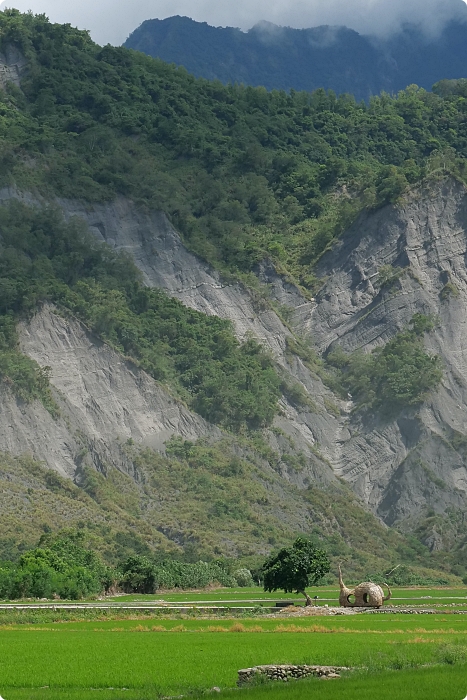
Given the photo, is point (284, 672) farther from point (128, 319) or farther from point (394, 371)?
point (394, 371)

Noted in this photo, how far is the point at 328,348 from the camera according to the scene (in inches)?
5359

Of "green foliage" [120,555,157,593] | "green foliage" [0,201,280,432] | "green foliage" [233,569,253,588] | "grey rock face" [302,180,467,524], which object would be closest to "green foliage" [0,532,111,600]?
"green foliage" [120,555,157,593]

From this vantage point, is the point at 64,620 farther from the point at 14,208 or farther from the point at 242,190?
the point at 242,190

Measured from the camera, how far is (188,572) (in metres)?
80.2

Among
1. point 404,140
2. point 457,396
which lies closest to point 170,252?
point 457,396

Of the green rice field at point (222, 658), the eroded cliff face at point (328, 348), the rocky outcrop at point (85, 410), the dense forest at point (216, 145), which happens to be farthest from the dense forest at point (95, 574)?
the dense forest at point (216, 145)

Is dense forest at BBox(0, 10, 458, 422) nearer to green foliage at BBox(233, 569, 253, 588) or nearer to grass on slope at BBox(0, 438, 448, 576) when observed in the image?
grass on slope at BBox(0, 438, 448, 576)

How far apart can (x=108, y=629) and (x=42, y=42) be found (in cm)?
13315

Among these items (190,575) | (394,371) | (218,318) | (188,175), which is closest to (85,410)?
(218,318)

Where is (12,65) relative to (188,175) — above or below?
above

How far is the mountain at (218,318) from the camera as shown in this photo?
103625mm

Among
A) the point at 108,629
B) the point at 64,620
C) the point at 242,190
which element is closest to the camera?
the point at 108,629

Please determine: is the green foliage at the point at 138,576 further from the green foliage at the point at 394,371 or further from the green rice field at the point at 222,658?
the green foliage at the point at 394,371

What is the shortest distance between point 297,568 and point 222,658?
100ft
